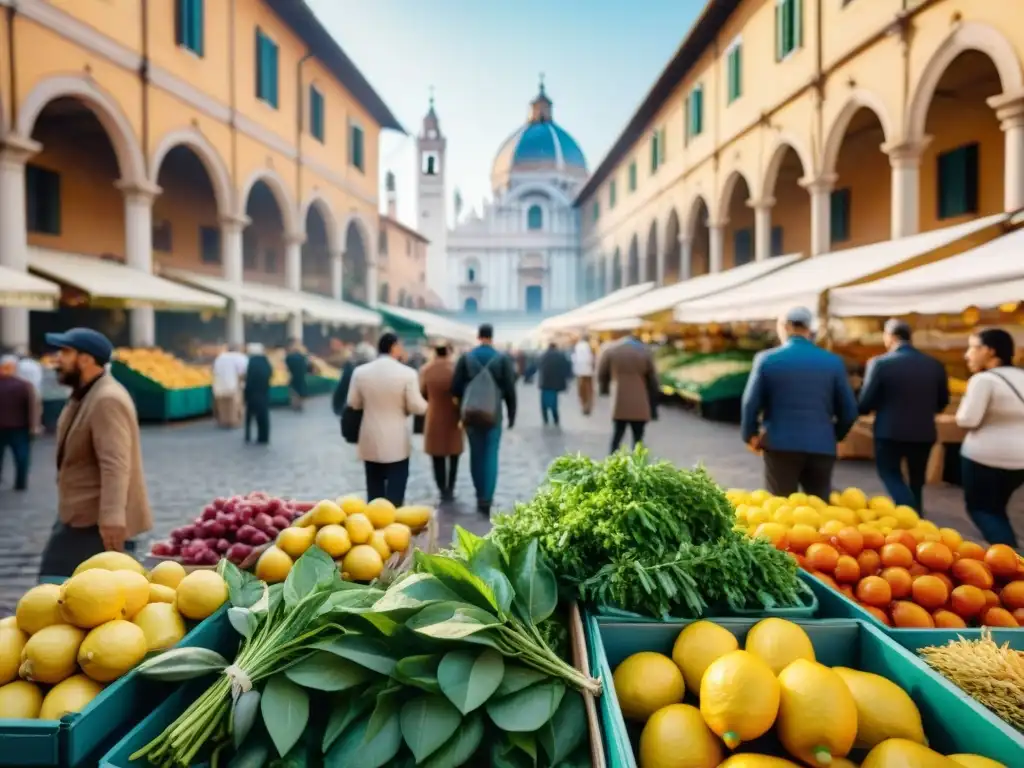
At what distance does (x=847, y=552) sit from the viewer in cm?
276

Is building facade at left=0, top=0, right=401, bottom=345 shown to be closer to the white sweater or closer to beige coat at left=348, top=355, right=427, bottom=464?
beige coat at left=348, top=355, right=427, bottom=464

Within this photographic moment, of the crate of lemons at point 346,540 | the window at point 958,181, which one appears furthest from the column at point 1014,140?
the crate of lemons at point 346,540

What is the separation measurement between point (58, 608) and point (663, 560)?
170cm

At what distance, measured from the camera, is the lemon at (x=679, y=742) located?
1531 mm

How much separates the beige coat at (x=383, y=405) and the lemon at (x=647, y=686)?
12.3 feet

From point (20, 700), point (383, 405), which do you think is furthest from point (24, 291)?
point (20, 700)

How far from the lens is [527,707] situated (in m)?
1.61

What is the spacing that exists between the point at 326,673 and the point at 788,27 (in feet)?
53.2

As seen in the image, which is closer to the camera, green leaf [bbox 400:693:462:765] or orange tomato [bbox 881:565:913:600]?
green leaf [bbox 400:693:462:765]

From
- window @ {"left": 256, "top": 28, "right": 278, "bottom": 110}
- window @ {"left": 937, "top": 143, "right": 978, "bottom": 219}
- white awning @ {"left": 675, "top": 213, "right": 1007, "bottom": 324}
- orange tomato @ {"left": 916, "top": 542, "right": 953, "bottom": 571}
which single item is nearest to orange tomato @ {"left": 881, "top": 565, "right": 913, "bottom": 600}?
orange tomato @ {"left": 916, "top": 542, "right": 953, "bottom": 571}

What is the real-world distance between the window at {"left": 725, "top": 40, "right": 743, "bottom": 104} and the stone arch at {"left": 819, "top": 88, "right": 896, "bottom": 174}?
14.9 feet

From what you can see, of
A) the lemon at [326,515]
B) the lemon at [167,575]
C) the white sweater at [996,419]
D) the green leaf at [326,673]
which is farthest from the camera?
the white sweater at [996,419]

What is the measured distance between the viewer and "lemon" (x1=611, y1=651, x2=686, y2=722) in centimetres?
A: 173

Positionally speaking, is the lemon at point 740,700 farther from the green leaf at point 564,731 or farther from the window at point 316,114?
the window at point 316,114
